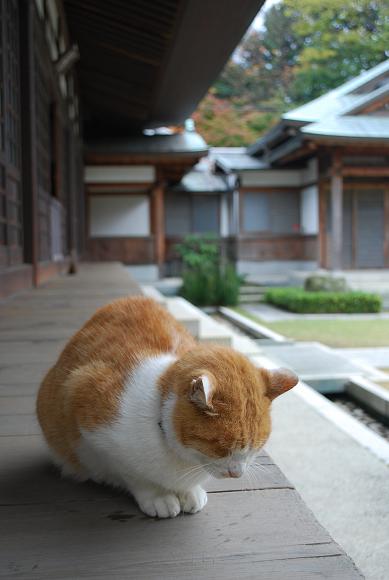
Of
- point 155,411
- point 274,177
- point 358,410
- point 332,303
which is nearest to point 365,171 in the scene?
point 274,177

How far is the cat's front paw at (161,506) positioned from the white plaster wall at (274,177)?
1609 cm

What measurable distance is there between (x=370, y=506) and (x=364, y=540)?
1.07 ft

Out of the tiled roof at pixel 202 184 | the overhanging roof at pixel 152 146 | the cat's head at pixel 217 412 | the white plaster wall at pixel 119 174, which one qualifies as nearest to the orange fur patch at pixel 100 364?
the cat's head at pixel 217 412

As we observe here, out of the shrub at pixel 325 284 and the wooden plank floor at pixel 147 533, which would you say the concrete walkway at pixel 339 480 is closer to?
the wooden plank floor at pixel 147 533

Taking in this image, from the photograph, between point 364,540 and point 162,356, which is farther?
point 364,540

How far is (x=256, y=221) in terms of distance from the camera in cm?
1709

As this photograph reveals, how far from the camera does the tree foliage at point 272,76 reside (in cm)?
1909

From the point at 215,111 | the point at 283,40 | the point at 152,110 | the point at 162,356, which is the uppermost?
the point at 283,40

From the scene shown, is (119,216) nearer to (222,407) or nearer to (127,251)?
(127,251)

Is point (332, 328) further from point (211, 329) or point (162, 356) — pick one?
point (162, 356)

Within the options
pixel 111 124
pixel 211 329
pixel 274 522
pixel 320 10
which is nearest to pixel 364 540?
pixel 274 522

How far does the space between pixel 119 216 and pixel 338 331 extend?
302 inches

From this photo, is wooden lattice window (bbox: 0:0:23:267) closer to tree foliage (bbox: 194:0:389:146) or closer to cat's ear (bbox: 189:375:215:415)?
cat's ear (bbox: 189:375:215:415)

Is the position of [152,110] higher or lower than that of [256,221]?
higher
